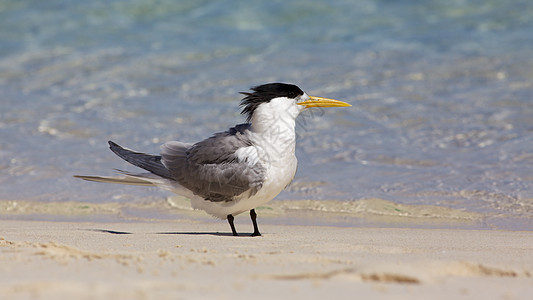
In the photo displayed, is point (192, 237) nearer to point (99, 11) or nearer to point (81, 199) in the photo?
point (81, 199)

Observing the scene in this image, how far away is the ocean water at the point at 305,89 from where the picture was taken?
5488 mm

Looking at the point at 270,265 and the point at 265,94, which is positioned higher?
the point at 265,94

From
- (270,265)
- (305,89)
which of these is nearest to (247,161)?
(270,265)

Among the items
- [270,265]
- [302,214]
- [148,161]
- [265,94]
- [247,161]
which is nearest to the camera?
[270,265]

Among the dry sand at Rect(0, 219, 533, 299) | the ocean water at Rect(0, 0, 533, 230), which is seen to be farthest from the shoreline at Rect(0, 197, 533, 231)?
the dry sand at Rect(0, 219, 533, 299)

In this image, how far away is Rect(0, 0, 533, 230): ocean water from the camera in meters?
5.49

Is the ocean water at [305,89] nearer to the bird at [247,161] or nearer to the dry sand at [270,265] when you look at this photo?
the bird at [247,161]

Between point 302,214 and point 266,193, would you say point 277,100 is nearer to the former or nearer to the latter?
point 266,193

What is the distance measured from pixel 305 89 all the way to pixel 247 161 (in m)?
4.81

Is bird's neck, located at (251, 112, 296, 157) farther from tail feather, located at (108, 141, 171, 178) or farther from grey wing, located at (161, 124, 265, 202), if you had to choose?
tail feather, located at (108, 141, 171, 178)

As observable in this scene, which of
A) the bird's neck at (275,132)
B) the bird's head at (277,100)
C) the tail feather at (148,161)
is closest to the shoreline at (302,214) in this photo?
the tail feather at (148,161)

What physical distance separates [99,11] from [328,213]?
8.88 m

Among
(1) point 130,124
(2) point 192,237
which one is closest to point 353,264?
(2) point 192,237

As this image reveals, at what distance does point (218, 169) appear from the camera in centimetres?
419
